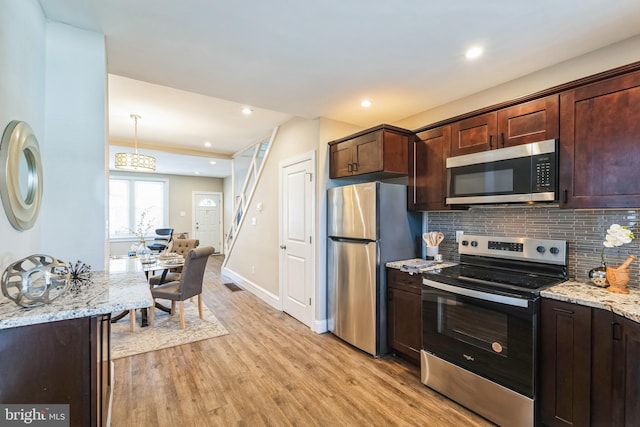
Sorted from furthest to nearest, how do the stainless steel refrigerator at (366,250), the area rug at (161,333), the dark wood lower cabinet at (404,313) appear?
1. the area rug at (161,333)
2. the stainless steel refrigerator at (366,250)
3. the dark wood lower cabinet at (404,313)

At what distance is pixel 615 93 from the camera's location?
69.4 inches

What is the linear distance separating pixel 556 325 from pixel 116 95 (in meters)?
4.51

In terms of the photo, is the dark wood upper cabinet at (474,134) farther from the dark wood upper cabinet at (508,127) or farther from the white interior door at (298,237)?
the white interior door at (298,237)

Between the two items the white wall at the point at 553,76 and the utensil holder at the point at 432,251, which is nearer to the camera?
the white wall at the point at 553,76

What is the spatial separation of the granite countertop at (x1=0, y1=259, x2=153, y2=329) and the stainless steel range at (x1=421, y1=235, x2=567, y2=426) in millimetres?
1986

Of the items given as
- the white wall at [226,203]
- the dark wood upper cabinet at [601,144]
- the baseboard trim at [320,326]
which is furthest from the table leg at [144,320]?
the white wall at [226,203]

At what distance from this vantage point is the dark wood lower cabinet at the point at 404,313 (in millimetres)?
2555

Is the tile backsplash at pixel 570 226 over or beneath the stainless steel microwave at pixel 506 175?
beneath

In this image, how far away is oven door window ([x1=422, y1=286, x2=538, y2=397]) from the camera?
180 centimetres

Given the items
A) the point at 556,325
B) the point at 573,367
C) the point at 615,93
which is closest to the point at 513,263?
the point at 556,325

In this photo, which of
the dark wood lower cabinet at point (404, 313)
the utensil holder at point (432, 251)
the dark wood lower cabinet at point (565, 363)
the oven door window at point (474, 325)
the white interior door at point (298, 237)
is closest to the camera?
the dark wood lower cabinet at point (565, 363)

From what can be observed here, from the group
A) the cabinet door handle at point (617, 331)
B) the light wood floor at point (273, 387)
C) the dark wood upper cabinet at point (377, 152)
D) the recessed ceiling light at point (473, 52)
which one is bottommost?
the light wood floor at point (273, 387)

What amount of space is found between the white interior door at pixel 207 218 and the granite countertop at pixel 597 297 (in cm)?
925

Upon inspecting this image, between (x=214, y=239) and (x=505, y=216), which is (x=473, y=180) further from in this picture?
(x=214, y=239)
